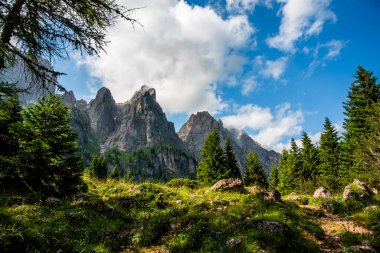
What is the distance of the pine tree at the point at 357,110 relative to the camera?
29.5 meters

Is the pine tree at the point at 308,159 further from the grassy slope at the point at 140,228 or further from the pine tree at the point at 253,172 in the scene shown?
the grassy slope at the point at 140,228

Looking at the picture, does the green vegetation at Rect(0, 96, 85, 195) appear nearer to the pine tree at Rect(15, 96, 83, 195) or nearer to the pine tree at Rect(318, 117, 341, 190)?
the pine tree at Rect(15, 96, 83, 195)

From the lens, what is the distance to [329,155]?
123ft

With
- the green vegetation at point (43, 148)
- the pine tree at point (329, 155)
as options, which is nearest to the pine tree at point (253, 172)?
the pine tree at point (329, 155)

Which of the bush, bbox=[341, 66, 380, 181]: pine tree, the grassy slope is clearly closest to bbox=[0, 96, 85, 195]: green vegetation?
the grassy slope

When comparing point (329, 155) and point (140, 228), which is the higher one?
point (329, 155)

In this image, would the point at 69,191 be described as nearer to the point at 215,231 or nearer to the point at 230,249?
the point at 215,231

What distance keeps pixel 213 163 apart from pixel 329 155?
57.5 feet

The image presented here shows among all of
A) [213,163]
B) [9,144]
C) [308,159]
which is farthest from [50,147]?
[308,159]

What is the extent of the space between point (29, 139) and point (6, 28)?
7.77 meters

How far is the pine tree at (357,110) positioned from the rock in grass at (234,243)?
1064 inches

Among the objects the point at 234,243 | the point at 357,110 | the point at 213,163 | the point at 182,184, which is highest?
the point at 357,110

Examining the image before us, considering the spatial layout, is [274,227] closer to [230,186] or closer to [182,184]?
[230,186]

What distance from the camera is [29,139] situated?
41.6 ft
